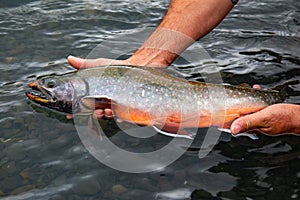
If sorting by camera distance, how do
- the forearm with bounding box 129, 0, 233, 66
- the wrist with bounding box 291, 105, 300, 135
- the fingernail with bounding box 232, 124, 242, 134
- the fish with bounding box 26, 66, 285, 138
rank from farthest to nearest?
the forearm with bounding box 129, 0, 233, 66 < the wrist with bounding box 291, 105, 300, 135 < the fish with bounding box 26, 66, 285, 138 < the fingernail with bounding box 232, 124, 242, 134

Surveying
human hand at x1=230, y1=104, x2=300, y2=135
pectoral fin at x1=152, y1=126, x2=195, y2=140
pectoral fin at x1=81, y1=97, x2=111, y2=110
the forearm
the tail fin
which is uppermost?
the forearm

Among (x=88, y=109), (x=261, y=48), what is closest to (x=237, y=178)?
(x=88, y=109)

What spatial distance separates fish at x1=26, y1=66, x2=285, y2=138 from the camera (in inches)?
122

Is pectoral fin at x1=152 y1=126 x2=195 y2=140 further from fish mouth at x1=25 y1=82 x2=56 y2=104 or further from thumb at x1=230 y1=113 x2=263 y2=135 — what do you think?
fish mouth at x1=25 y1=82 x2=56 y2=104

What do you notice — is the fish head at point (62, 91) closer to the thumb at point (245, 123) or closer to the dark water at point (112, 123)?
the dark water at point (112, 123)

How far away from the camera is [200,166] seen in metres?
3.20

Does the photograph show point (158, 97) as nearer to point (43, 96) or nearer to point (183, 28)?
point (43, 96)

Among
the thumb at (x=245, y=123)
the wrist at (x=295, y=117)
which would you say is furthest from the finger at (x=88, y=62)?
the wrist at (x=295, y=117)

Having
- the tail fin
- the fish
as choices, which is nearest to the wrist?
the fish

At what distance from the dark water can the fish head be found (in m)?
0.35

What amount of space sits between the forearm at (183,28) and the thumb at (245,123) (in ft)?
3.67

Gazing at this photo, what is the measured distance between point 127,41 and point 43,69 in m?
1.05

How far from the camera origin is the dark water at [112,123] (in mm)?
3018

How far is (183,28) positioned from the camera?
4.01 m
